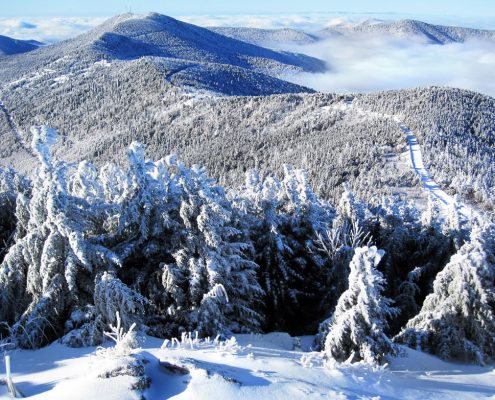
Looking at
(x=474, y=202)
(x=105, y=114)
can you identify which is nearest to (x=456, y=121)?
(x=474, y=202)

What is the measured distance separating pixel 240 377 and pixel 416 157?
237 ft

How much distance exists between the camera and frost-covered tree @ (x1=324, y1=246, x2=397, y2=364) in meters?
14.8

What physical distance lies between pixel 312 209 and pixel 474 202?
125 feet

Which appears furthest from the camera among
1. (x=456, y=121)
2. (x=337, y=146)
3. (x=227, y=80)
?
(x=227, y=80)

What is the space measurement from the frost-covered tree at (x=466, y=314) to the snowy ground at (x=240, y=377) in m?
0.78

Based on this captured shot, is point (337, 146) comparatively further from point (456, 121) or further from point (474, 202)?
point (474, 202)

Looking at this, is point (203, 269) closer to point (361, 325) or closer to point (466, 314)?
point (361, 325)

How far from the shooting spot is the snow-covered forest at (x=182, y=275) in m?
16.8

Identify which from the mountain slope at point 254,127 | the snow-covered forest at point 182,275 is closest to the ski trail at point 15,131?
the mountain slope at point 254,127

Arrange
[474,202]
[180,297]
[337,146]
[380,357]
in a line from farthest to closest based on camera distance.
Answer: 1. [337,146]
2. [474,202]
3. [180,297]
4. [380,357]

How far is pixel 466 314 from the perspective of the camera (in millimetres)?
17516

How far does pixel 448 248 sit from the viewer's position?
25125mm

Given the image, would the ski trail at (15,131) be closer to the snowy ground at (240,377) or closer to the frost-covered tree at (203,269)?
the frost-covered tree at (203,269)

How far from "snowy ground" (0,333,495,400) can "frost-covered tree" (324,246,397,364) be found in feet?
1.95
